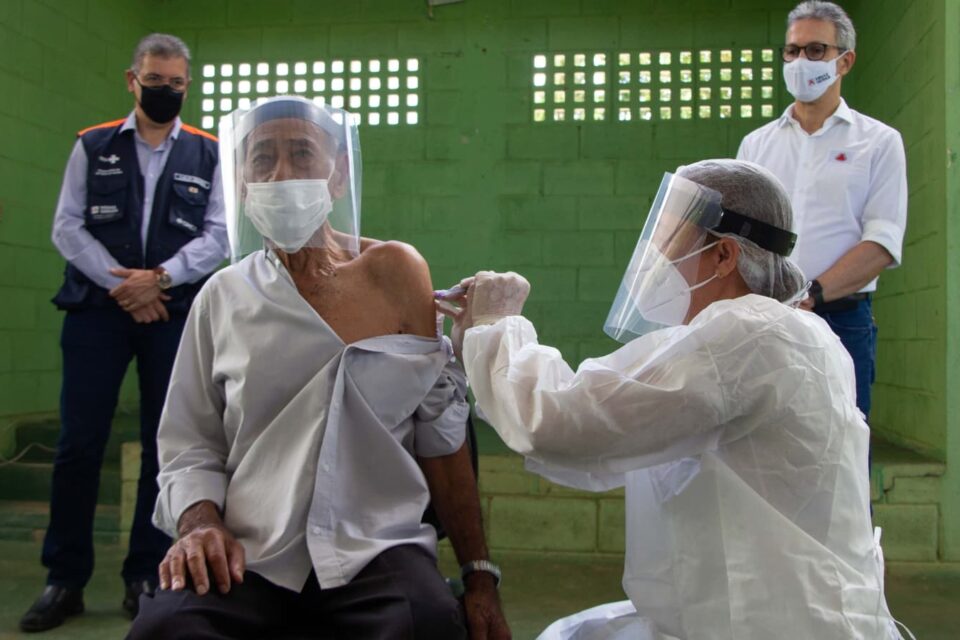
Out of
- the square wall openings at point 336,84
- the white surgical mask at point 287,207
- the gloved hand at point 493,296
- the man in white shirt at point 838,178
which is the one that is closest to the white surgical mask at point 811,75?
the man in white shirt at point 838,178

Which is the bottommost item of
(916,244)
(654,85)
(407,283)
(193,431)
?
(193,431)

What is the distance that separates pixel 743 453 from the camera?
1.24 meters

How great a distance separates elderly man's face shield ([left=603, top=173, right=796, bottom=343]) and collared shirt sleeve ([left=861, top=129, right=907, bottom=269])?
4.17 ft

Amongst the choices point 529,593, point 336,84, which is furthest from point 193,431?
point 336,84

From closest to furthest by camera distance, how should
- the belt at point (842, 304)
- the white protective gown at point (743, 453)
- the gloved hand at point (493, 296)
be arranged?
the white protective gown at point (743, 453) < the gloved hand at point (493, 296) < the belt at point (842, 304)

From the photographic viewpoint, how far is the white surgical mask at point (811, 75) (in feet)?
8.26

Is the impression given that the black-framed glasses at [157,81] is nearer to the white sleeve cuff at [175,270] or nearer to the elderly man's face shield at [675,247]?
the white sleeve cuff at [175,270]

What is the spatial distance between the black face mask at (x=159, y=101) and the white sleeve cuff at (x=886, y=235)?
2005 mm

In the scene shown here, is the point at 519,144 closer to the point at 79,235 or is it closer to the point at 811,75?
the point at 811,75

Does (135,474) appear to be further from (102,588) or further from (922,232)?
(922,232)

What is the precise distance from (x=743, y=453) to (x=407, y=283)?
67 cm

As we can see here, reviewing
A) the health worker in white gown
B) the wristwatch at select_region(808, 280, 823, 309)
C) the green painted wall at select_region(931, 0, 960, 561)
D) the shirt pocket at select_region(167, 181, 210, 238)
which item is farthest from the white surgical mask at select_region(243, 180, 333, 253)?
the green painted wall at select_region(931, 0, 960, 561)

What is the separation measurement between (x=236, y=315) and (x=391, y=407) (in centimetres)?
30

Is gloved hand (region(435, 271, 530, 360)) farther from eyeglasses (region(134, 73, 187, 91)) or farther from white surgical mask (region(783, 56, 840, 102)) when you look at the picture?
eyeglasses (region(134, 73, 187, 91))
